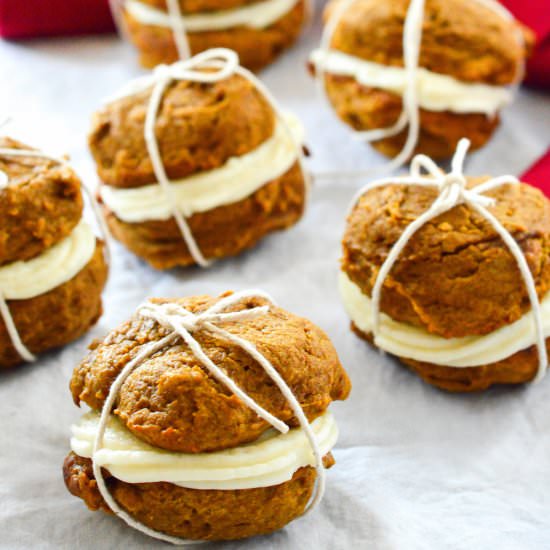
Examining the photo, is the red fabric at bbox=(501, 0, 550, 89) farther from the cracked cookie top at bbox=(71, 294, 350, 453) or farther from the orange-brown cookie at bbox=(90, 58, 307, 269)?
the cracked cookie top at bbox=(71, 294, 350, 453)

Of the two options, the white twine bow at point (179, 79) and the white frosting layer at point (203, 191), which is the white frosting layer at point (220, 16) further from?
the white frosting layer at point (203, 191)

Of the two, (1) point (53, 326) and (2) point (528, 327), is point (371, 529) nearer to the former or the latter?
(2) point (528, 327)

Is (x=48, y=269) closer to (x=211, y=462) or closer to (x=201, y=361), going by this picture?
(x=201, y=361)

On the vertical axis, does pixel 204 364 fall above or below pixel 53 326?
above

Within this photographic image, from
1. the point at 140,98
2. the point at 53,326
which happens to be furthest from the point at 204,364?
the point at 140,98

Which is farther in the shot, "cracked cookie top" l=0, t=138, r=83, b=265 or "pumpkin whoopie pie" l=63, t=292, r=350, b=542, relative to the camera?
"cracked cookie top" l=0, t=138, r=83, b=265

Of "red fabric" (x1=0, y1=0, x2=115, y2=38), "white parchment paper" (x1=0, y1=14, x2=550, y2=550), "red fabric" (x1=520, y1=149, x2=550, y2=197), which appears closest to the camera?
"white parchment paper" (x1=0, y1=14, x2=550, y2=550)

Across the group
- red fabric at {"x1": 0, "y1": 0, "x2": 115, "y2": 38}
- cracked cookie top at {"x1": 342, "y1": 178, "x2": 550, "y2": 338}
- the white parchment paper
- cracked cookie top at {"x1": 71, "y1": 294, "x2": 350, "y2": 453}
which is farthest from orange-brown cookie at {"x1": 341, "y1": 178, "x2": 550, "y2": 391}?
red fabric at {"x1": 0, "y1": 0, "x2": 115, "y2": 38}
